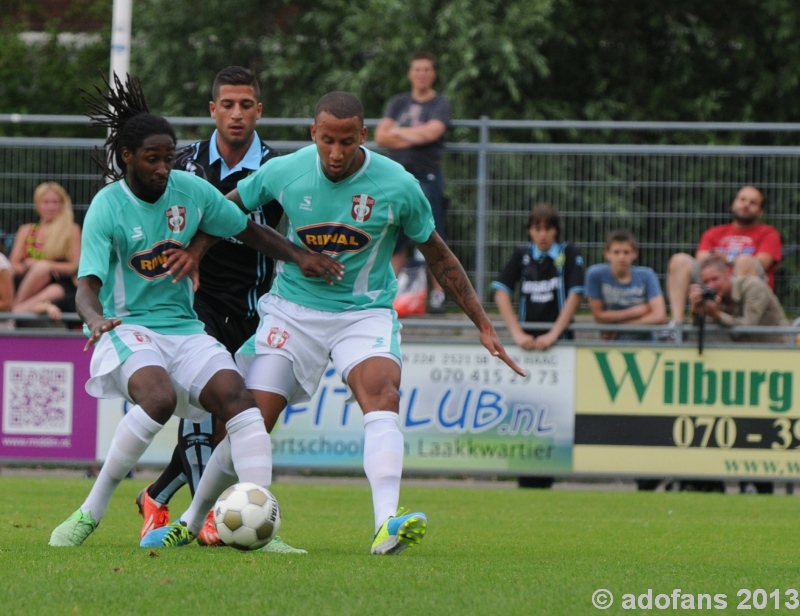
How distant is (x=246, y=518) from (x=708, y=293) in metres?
6.83

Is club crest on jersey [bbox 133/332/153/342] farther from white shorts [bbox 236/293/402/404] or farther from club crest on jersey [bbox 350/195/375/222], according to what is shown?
club crest on jersey [bbox 350/195/375/222]

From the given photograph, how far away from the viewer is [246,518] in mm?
6328

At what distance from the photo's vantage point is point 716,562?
674 cm

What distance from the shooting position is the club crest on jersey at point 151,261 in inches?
270

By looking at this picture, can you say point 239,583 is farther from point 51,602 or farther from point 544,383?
point 544,383

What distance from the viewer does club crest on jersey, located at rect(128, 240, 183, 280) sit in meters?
6.87

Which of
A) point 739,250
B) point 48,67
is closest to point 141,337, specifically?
point 739,250

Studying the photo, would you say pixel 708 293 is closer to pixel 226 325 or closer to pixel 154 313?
pixel 226 325

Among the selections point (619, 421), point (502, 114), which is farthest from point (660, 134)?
point (619, 421)

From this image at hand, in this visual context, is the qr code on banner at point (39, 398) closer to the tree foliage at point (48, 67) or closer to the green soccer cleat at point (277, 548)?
the green soccer cleat at point (277, 548)

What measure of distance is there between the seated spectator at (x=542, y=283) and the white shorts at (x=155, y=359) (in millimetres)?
5857

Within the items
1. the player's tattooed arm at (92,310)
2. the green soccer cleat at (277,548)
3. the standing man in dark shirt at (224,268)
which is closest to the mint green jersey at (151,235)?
the player's tattooed arm at (92,310)

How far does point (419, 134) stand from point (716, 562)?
6.79 meters

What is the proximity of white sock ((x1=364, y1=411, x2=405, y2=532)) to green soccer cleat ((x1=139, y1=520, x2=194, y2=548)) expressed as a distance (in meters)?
1.06
